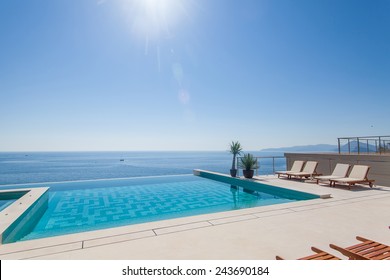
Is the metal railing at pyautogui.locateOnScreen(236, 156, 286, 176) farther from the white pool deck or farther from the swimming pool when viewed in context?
the white pool deck

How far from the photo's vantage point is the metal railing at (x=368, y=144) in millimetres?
10883

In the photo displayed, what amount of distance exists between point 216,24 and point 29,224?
10.1 meters

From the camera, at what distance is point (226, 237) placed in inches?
143

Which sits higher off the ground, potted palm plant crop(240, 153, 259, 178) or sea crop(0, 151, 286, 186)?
potted palm plant crop(240, 153, 259, 178)

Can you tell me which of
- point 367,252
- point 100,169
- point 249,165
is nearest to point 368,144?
point 249,165

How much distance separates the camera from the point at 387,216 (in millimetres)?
4660

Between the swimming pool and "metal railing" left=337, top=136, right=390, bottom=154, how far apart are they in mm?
5920

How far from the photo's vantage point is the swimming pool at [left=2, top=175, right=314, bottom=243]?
19.4ft

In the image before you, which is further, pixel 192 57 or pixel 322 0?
pixel 192 57

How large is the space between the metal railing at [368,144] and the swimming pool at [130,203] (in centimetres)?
592

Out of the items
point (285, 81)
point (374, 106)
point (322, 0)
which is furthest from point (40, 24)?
point (374, 106)

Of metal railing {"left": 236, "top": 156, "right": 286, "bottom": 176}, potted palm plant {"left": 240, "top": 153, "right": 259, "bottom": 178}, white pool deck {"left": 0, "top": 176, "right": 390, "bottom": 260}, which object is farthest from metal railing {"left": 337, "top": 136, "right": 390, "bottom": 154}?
white pool deck {"left": 0, "top": 176, "right": 390, "bottom": 260}
